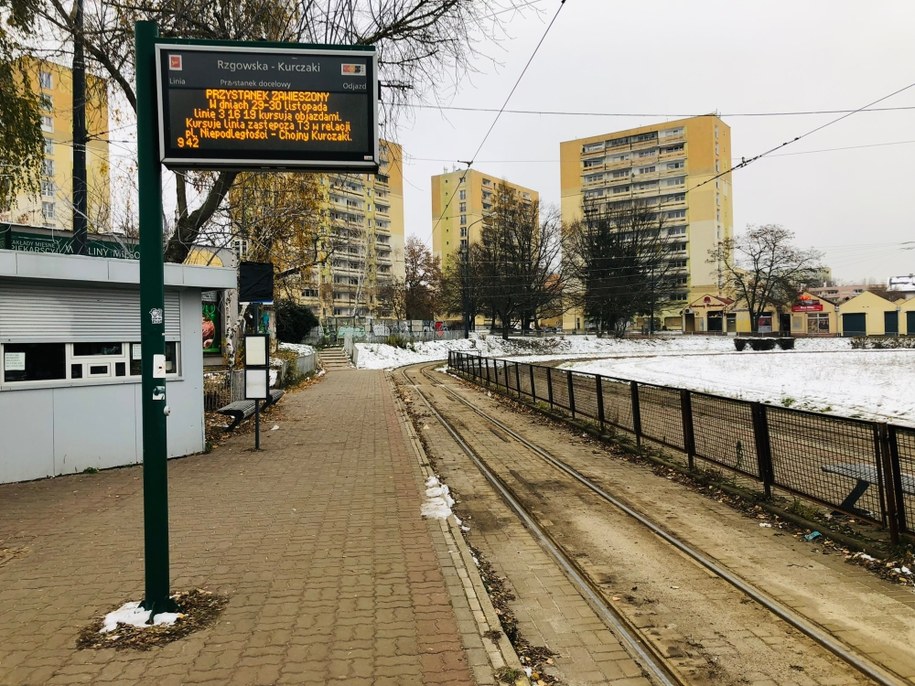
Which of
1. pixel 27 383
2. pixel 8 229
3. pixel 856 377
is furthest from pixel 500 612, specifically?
pixel 856 377

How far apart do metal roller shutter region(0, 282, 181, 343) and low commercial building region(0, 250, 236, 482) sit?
1 centimetres

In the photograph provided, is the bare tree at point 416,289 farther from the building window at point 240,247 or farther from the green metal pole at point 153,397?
the green metal pole at point 153,397

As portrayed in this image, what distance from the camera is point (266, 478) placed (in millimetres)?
8391

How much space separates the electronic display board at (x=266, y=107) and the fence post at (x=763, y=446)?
15.9ft

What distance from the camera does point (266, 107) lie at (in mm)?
4480

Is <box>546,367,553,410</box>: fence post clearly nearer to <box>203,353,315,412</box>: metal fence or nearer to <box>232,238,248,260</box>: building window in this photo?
<box>203,353,315,412</box>: metal fence

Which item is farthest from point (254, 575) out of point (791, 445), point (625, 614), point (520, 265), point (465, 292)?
point (520, 265)

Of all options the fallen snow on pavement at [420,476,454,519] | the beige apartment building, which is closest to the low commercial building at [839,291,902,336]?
the beige apartment building

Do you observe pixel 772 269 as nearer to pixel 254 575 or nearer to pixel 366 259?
pixel 366 259

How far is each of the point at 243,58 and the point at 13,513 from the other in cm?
530

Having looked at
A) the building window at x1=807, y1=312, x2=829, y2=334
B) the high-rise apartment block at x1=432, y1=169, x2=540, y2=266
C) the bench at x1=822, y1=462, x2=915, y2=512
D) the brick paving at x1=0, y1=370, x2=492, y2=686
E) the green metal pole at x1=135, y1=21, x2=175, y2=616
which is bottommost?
the brick paving at x1=0, y1=370, x2=492, y2=686

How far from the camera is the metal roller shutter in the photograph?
7801 millimetres

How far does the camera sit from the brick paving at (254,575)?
11.2 ft

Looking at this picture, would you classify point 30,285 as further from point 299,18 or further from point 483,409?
point 483,409
